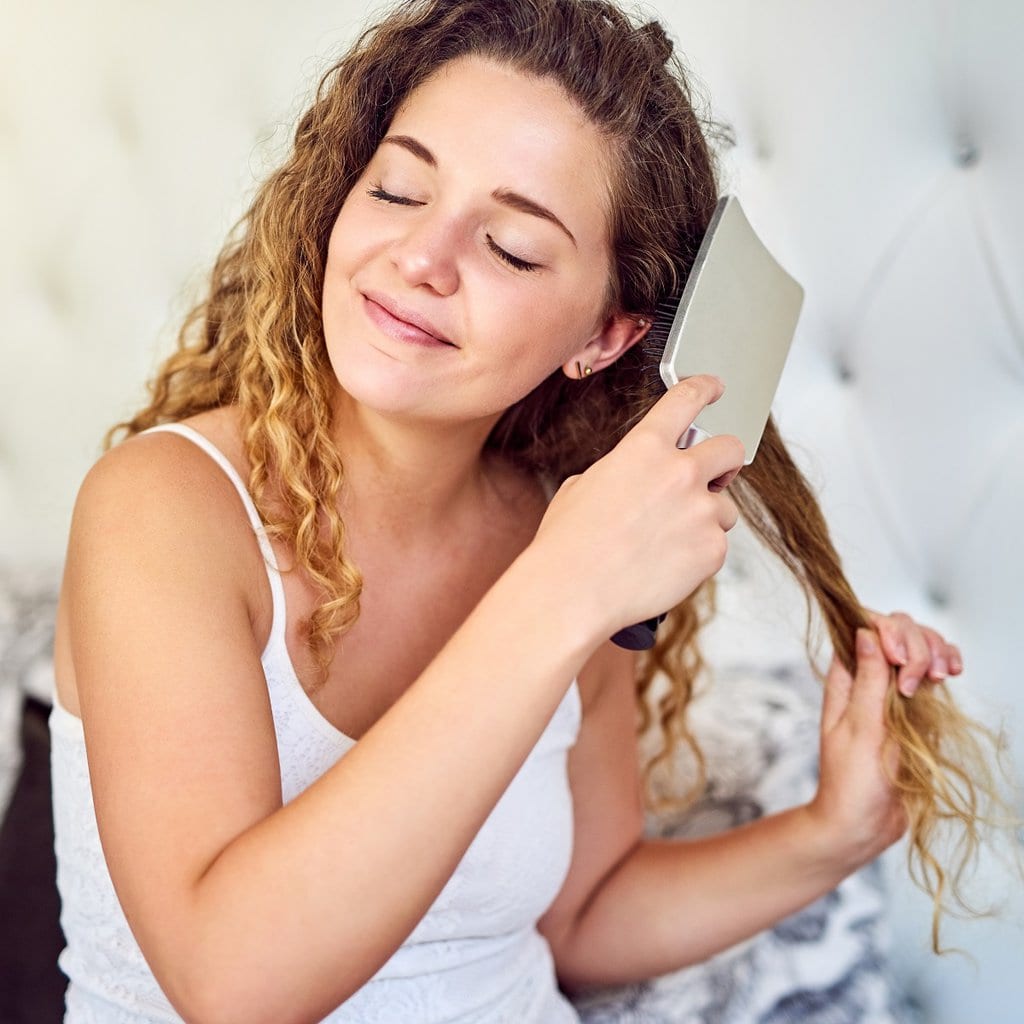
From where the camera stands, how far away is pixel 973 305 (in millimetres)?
1419

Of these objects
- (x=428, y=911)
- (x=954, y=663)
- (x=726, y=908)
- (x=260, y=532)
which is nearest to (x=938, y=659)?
(x=954, y=663)

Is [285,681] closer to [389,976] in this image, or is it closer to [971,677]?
[389,976]

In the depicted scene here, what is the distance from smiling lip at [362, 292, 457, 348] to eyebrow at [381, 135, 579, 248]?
0.40 ft

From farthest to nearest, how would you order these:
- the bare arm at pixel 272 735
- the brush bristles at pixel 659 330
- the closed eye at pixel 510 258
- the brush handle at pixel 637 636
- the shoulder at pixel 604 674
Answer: the shoulder at pixel 604 674
the brush bristles at pixel 659 330
the closed eye at pixel 510 258
the brush handle at pixel 637 636
the bare arm at pixel 272 735

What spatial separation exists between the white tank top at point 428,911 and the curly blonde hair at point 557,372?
0.07 meters

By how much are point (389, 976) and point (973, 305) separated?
1.00 m

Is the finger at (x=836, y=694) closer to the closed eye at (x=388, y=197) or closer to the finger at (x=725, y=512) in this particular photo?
the finger at (x=725, y=512)

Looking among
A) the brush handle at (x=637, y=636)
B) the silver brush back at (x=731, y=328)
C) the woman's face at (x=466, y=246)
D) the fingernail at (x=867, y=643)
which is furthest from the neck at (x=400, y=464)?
the fingernail at (x=867, y=643)

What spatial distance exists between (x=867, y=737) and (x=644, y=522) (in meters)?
0.50

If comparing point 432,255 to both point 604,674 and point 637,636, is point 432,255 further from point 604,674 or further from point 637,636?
point 604,674

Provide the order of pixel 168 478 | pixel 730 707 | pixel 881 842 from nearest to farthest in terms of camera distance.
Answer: pixel 168 478
pixel 881 842
pixel 730 707

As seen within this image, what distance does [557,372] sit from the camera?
4.45ft

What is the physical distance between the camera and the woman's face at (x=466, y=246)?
994 millimetres

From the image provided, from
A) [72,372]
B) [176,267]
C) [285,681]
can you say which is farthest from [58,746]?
[176,267]
